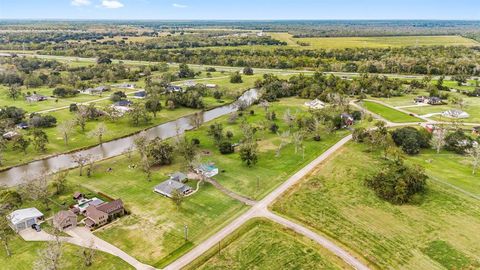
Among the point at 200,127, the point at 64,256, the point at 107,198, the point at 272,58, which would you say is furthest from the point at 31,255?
the point at 272,58

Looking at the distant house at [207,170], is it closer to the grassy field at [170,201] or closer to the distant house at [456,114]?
the grassy field at [170,201]

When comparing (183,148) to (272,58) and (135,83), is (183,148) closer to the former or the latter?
(135,83)

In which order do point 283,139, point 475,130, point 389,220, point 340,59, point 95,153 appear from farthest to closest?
point 340,59 < point 475,130 < point 283,139 < point 95,153 < point 389,220

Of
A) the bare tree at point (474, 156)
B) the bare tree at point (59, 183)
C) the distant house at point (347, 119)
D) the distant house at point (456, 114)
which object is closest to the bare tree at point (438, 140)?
the bare tree at point (474, 156)

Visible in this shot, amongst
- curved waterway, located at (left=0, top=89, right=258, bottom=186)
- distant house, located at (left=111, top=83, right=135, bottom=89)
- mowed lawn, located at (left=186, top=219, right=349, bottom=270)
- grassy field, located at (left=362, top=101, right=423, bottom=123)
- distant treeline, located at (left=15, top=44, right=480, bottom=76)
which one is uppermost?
distant treeline, located at (left=15, top=44, right=480, bottom=76)

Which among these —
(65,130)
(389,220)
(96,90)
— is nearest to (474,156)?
(389,220)

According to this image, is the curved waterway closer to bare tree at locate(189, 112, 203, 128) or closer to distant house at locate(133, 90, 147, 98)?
bare tree at locate(189, 112, 203, 128)

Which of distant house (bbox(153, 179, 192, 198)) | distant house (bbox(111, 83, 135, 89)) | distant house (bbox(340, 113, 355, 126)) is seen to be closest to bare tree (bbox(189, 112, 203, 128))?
distant house (bbox(153, 179, 192, 198))

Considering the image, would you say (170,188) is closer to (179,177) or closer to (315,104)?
(179,177)
